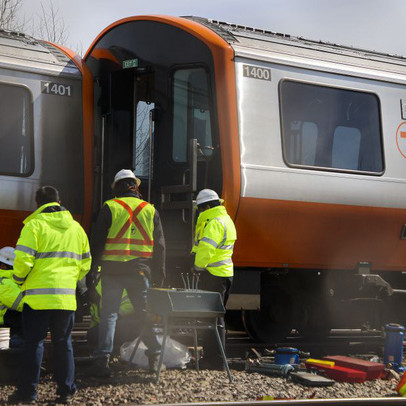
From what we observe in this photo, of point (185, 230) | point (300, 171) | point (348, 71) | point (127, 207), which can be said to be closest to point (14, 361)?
point (127, 207)

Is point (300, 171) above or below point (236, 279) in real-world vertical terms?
above

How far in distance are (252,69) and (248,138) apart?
781 mm

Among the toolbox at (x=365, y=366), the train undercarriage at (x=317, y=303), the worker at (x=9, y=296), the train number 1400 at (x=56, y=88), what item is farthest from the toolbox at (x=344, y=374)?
the train number 1400 at (x=56, y=88)

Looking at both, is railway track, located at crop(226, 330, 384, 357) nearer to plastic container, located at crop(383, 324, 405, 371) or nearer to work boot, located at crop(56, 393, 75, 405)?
plastic container, located at crop(383, 324, 405, 371)

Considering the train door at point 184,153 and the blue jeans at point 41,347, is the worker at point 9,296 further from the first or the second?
the train door at point 184,153

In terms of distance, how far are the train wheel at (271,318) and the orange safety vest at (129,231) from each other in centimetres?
249

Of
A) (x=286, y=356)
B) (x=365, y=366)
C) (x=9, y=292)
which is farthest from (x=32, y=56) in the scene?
(x=365, y=366)

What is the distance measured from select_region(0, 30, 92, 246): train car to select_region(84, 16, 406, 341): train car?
356mm

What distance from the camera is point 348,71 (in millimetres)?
10164

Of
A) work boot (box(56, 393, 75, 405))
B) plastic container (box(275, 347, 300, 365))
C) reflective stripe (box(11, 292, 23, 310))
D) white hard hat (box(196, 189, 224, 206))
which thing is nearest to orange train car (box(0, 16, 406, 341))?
white hard hat (box(196, 189, 224, 206))

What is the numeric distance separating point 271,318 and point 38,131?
3.57 metres

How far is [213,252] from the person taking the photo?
27.5 feet

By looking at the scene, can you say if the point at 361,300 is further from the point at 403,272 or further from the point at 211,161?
the point at 211,161

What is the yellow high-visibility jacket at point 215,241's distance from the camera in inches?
329
